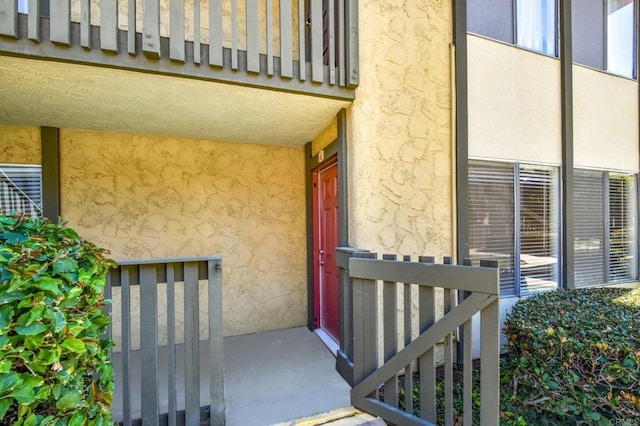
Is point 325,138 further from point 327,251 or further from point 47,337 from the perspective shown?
point 47,337

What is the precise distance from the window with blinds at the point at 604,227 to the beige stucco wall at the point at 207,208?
13.9 feet

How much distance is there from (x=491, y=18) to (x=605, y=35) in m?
2.49

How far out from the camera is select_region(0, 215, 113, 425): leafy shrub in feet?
3.41

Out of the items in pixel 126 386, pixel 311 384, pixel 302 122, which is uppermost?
pixel 302 122

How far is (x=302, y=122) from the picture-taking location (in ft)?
12.1

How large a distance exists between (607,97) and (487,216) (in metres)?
3.15

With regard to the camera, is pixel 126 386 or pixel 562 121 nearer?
pixel 126 386

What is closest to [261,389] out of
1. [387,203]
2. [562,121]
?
[387,203]

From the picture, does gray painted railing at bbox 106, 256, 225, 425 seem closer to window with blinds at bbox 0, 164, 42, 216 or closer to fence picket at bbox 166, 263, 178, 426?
fence picket at bbox 166, 263, 178, 426

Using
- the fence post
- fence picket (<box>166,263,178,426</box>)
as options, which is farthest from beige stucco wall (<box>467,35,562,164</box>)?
fence picket (<box>166,263,178,426</box>)

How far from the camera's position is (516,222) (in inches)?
154

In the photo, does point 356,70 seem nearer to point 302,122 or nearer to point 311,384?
point 302,122

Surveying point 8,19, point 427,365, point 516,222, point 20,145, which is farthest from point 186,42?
point 516,222

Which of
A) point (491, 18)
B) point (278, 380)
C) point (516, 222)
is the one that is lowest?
point (278, 380)
